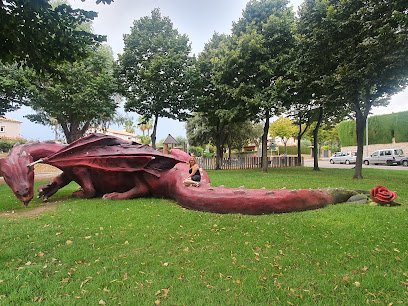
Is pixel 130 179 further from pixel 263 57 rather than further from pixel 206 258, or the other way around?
pixel 263 57

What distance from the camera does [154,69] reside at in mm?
18656

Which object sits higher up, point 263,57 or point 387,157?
point 263,57

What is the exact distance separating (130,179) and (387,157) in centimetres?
3166

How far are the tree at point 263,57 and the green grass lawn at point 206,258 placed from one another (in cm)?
1134

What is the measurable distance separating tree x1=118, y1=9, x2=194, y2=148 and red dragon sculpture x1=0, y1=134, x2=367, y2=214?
11490mm

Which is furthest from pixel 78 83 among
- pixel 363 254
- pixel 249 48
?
pixel 363 254

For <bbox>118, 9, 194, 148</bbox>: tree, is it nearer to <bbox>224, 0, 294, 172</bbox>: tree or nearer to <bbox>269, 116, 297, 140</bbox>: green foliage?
<bbox>224, 0, 294, 172</bbox>: tree

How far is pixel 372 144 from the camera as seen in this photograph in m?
41.3

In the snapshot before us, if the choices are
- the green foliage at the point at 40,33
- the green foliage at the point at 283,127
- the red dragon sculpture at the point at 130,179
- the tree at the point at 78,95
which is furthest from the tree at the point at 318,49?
the green foliage at the point at 283,127

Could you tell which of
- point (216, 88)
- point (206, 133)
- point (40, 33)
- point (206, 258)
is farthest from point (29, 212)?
point (206, 133)

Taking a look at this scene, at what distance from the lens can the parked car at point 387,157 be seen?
28.6 metres

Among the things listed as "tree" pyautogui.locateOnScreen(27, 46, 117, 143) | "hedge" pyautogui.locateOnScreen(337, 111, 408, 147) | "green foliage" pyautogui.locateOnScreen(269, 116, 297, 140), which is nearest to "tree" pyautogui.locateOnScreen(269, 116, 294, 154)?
"green foliage" pyautogui.locateOnScreen(269, 116, 297, 140)

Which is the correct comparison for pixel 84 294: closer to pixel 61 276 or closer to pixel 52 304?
pixel 52 304

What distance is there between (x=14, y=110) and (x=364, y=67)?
2261cm
